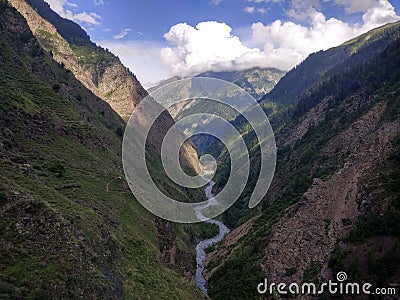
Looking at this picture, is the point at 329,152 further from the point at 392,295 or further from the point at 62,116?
the point at 62,116

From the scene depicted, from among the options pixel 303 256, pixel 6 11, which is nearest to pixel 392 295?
pixel 303 256

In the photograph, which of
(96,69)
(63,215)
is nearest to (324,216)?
(63,215)

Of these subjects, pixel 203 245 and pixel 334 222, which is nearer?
pixel 334 222

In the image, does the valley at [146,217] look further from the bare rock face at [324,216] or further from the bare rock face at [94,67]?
the bare rock face at [94,67]

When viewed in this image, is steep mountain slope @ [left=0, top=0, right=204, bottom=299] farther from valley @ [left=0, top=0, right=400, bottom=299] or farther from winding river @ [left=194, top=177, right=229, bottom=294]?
winding river @ [left=194, top=177, right=229, bottom=294]
